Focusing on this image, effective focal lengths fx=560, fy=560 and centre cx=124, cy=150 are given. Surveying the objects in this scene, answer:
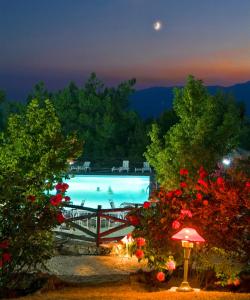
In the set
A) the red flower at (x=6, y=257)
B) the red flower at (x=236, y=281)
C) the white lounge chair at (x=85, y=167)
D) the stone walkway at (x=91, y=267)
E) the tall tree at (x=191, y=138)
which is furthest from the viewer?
the white lounge chair at (x=85, y=167)

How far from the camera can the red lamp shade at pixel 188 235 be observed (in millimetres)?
→ 8672

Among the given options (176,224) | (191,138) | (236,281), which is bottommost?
(236,281)

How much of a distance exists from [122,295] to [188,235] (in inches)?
54.1

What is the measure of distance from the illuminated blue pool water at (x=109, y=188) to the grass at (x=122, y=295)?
2086 centimetres

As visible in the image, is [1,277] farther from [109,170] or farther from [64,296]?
[109,170]

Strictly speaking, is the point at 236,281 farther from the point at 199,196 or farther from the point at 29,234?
the point at 29,234

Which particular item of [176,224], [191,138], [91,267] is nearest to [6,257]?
[176,224]

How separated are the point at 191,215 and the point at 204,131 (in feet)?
27.5

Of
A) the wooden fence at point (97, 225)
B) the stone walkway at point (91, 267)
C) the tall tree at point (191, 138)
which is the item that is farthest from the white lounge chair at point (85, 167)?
the stone walkway at point (91, 267)

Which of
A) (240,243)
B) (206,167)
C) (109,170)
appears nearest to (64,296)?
(240,243)

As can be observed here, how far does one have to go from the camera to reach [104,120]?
39.1 m

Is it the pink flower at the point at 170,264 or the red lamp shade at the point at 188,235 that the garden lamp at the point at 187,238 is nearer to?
the red lamp shade at the point at 188,235

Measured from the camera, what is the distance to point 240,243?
9266mm

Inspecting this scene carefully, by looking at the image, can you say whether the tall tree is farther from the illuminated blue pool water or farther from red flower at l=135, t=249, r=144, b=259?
the illuminated blue pool water
